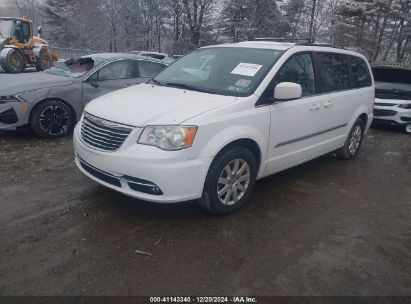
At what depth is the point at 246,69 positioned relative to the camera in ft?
13.8

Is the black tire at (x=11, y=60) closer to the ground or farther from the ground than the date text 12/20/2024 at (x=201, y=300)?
farther from the ground

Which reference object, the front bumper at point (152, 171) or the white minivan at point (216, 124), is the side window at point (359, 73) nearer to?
the white minivan at point (216, 124)

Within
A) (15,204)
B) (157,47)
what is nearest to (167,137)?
(15,204)

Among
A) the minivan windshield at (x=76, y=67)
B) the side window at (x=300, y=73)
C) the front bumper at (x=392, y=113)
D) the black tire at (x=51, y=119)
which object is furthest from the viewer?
the front bumper at (x=392, y=113)

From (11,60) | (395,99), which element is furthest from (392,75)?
(11,60)

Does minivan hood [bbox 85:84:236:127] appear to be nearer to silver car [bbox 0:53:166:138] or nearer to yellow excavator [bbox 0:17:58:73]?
silver car [bbox 0:53:166:138]

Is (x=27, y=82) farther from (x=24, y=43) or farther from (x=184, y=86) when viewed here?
(x=24, y=43)

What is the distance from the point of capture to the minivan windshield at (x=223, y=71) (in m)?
4.04

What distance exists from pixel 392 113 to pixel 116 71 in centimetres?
666

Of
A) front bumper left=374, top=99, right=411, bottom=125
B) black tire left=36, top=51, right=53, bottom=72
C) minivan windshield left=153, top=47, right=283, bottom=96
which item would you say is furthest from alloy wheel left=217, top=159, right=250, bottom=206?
black tire left=36, top=51, right=53, bottom=72

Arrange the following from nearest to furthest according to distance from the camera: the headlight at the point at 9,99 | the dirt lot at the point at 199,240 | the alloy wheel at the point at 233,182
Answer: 1. the dirt lot at the point at 199,240
2. the alloy wheel at the point at 233,182
3. the headlight at the point at 9,99

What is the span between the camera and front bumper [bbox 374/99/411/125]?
8.93 metres

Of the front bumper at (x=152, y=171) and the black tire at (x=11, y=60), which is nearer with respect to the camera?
the front bumper at (x=152, y=171)

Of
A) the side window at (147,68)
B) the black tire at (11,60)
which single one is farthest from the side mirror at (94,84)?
the black tire at (11,60)
